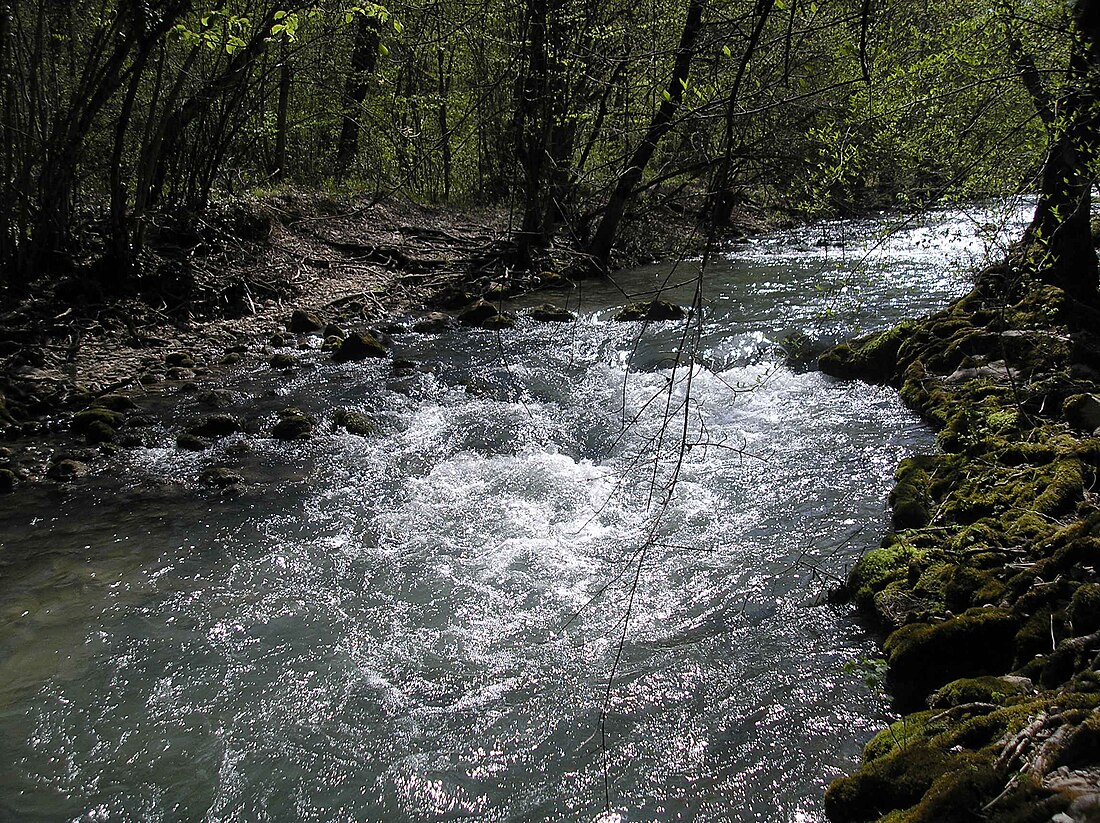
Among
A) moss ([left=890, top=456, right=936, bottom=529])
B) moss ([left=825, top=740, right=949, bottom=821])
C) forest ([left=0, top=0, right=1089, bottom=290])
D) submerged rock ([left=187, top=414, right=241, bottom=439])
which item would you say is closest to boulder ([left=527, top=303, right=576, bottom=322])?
forest ([left=0, top=0, right=1089, bottom=290])

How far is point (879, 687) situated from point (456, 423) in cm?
521

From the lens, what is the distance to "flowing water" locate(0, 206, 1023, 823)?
4.04 meters

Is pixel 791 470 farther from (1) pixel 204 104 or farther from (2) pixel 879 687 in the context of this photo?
(1) pixel 204 104

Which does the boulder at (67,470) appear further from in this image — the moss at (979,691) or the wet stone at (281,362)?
the moss at (979,691)

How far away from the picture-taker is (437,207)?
1686 cm

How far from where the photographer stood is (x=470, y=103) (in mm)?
5395

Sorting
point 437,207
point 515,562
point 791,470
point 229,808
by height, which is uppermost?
point 437,207

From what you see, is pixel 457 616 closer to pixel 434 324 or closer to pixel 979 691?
pixel 979 691

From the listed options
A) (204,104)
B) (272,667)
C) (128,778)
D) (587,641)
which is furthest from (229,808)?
(204,104)

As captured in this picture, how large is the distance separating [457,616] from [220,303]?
745 centimetres

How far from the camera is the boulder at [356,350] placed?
405 inches

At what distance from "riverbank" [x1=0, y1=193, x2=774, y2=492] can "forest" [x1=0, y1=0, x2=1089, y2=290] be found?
42 centimetres

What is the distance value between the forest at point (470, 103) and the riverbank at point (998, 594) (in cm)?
153

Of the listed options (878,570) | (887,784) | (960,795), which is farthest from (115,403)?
(960,795)
